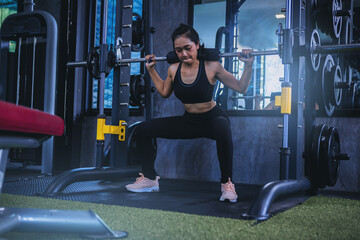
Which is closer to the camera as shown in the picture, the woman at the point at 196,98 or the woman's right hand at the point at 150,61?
the woman at the point at 196,98

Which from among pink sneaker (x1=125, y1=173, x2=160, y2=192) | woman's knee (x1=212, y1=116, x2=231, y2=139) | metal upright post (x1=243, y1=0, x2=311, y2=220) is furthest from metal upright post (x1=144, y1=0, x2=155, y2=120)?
metal upright post (x1=243, y1=0, x2=311, y2=220)

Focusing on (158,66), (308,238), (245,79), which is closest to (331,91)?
(245,79)

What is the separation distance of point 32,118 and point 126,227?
64 cm

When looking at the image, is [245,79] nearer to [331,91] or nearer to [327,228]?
[331,91]

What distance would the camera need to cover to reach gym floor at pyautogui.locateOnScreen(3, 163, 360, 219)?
6.16 feet

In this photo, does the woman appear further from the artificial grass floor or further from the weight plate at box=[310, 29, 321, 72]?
the artificial grass floor

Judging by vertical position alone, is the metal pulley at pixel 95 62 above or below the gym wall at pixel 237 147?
above

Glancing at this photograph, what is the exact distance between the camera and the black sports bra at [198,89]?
2355mm

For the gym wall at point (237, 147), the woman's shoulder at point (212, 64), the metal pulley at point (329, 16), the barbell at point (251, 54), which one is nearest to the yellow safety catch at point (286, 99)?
the barbell at point (251, 54)

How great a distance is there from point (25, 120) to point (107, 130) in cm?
185

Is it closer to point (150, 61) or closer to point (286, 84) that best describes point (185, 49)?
point (150, 61)

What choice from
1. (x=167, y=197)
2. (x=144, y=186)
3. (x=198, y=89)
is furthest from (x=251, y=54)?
(x=144, y=186)

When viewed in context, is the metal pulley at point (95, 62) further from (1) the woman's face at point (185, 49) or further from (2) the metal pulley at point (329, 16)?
(2) the metal pulley at point (329, 16)

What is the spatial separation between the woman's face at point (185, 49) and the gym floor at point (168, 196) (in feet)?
2.92
